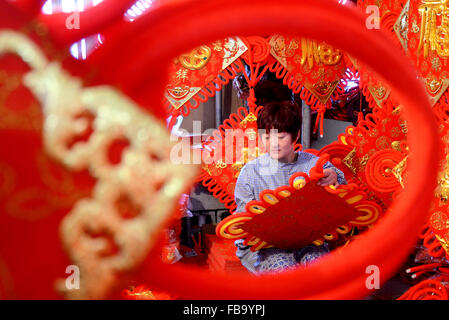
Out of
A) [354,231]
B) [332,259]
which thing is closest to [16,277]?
[332,259]

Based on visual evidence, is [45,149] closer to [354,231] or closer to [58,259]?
[58,259]

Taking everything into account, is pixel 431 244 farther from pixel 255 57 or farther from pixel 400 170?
pixel 255 57

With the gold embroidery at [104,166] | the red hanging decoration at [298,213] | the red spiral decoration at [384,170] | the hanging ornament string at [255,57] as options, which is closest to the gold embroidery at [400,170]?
the red spiral decoration at [384,170]

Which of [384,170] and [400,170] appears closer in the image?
[400,170]

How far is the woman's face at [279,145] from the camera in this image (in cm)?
135

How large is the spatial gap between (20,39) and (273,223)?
73 centimetres

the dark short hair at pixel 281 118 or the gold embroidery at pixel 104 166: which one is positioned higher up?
the dark short hair at pixel 281 118

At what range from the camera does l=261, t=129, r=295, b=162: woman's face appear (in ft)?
4.43

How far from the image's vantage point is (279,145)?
4.49 feet

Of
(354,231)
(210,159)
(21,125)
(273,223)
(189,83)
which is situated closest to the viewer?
(21,125)

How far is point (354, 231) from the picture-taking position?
58.5 inches

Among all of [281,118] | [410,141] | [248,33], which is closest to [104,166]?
[248,33]

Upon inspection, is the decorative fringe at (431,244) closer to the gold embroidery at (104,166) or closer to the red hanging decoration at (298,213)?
the red hanging decoration at (298,213)

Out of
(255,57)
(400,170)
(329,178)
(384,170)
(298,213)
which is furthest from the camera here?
(255,57)
